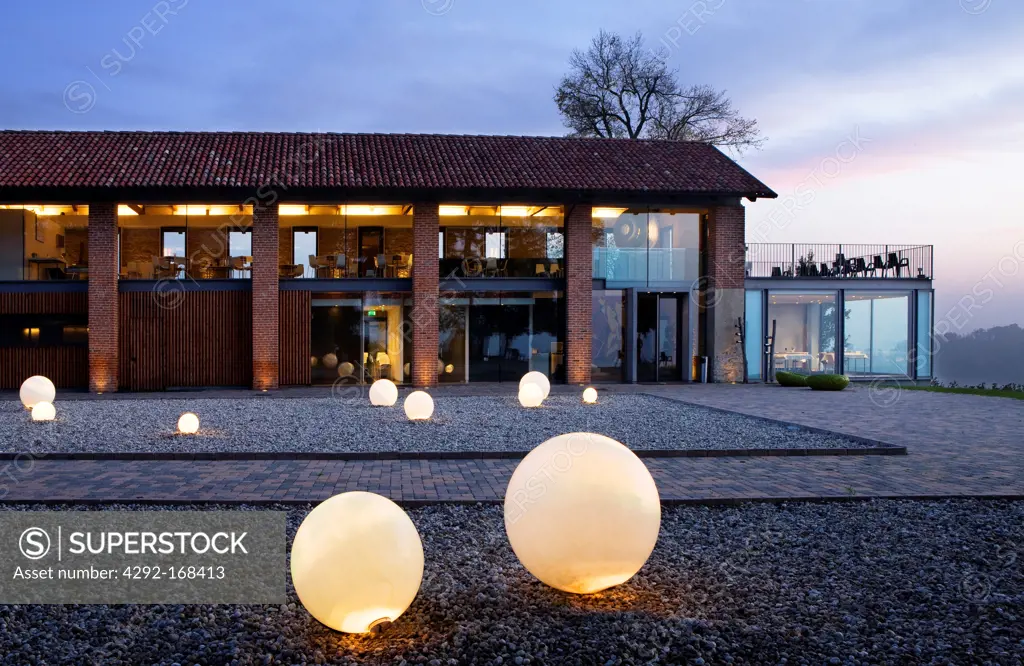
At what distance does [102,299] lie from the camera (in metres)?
21.2

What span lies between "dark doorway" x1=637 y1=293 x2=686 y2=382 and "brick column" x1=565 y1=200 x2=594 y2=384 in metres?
2.09

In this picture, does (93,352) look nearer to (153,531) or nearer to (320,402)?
(320,402)

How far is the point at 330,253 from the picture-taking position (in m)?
22.5

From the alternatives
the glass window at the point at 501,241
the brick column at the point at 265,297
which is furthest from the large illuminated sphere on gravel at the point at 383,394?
the glass window at the point at 501,241

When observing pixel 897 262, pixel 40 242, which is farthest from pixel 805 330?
pixel 40 242

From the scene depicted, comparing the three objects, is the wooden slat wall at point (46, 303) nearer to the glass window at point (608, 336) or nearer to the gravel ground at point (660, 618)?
the glass window at point (608, 336)

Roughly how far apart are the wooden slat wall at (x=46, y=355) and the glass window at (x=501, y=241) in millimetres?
10716

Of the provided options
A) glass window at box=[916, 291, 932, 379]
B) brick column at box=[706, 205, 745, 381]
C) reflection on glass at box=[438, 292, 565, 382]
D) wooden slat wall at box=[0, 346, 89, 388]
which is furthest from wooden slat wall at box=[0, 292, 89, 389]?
glass window at box=[916, 291, 932, 379]

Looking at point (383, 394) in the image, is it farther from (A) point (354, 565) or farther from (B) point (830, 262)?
(B) point (830, 262)

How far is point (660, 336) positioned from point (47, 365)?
18.5 metres

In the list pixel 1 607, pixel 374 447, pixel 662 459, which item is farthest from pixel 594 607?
pixel 374 447

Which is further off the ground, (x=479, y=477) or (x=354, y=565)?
(x=354, y=565)

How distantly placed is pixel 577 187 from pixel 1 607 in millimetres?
19165

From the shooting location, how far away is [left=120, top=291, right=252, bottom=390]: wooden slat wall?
21656mm
